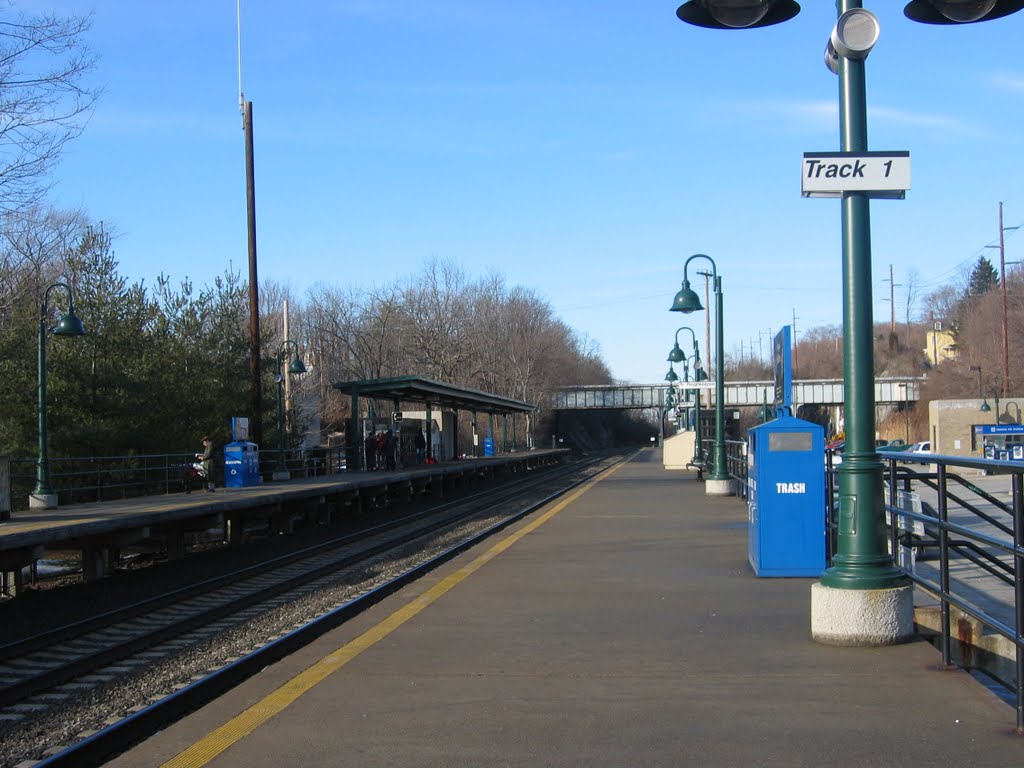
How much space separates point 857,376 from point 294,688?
13.6 ft

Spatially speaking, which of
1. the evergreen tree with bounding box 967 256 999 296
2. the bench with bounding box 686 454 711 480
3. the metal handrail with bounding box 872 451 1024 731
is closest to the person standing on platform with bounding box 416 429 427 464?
the bench with bounding box 686 454 711 480

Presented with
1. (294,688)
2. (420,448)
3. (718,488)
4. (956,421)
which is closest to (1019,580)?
(294,688)

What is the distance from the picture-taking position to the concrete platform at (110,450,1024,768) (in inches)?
191

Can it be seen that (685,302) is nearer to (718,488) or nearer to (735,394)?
(718,488)

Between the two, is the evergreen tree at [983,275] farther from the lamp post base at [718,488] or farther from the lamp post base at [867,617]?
the lamp post base at [867,617]

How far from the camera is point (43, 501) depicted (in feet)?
64.1

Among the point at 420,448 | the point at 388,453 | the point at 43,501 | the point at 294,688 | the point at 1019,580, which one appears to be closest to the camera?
the point at 1019,580

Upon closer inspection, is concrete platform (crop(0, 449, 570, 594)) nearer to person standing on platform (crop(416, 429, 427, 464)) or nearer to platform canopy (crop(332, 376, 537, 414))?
platform canopy (crop(332, 376, 537, 414))

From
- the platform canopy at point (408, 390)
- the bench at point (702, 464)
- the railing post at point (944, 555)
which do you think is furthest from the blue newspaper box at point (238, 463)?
the railing post at point (944, 555)

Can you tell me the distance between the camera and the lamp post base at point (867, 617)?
269 inches

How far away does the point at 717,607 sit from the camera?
8641mm

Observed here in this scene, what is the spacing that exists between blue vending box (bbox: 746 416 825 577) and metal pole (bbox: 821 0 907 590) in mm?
2570

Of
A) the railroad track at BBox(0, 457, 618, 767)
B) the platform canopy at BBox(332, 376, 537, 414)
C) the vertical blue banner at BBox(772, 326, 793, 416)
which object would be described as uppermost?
the platform canopy at BBox(332, 376, 537, 414)

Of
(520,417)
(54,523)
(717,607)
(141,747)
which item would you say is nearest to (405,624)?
(717,607)
